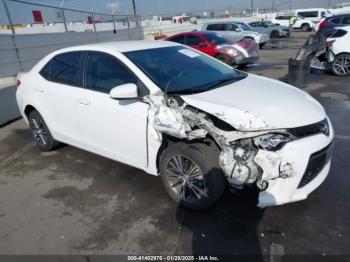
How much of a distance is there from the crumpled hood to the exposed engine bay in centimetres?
8

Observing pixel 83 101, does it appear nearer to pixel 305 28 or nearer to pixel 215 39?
pixel 215 39

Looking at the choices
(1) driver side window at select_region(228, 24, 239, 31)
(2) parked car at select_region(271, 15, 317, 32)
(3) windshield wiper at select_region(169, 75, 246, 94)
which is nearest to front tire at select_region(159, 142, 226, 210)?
(3) windshield wiper at select_region(169, 75, 246, 94)

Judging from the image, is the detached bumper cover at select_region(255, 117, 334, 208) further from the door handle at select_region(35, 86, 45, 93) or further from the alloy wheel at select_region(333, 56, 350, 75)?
the alloy wheel at select_region(333, 56, 350, 75)

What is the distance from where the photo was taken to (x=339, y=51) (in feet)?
28.5

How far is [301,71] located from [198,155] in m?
6.31

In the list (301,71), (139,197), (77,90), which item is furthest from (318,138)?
(301,71)

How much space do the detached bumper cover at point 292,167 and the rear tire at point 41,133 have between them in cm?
332

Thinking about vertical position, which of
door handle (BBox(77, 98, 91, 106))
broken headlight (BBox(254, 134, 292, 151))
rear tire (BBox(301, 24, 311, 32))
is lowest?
rear tire (BBox(301, 24, 311, 32))

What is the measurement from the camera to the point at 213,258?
2471 mm

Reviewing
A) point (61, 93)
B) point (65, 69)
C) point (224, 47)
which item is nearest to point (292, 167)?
point (61, 93)

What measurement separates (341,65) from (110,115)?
8.21 m

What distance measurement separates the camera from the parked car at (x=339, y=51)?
8630 mm

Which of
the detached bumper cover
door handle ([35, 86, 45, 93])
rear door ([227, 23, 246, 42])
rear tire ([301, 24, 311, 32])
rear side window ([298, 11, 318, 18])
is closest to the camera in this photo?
the detached bumper cover

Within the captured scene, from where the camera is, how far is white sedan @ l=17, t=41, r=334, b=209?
101 inches
